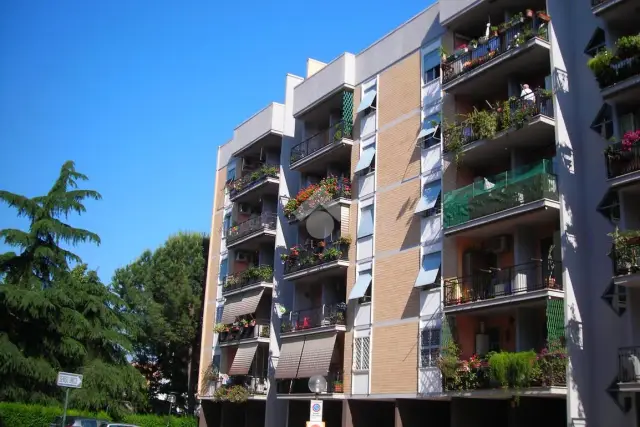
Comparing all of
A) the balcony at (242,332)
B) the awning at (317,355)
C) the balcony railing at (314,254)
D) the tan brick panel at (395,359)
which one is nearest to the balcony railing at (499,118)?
the tan brick panel at (395,359)

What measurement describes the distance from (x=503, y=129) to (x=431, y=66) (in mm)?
5735

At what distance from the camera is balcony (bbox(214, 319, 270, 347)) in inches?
1588

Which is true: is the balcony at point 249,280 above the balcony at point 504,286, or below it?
above

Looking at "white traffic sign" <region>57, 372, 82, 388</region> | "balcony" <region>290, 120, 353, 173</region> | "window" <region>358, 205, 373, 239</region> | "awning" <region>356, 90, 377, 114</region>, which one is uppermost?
"awning" <region>356, 90, 377, 114</region>

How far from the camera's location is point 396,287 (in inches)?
1215

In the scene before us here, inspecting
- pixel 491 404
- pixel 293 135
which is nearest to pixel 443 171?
pixel 491 404

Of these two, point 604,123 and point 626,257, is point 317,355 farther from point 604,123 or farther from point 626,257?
point 604,123

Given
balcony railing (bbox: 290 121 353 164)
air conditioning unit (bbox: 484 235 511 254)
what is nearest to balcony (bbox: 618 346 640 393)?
air conditioning unit (bbox: 484 235 511 254)

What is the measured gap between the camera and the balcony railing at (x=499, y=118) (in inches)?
1022

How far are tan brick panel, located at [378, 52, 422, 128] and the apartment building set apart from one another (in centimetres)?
13

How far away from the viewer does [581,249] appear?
24531 millimetres

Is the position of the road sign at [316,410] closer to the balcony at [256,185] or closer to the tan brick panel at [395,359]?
the tan brick panel at [395,359]

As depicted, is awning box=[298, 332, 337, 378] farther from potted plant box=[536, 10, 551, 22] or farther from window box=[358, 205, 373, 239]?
potted plant box=[536, 10, 551, 22]

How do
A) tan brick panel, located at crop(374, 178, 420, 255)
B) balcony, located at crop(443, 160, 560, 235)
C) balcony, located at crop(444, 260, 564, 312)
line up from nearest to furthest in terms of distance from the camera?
balcony, located at crop(444, 260, 564, 312) → balcony, located at crop(443, 160, 560, 235) → tan brick panel, located at crop(374, 178, 420, 255)
